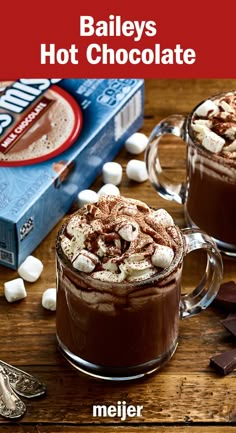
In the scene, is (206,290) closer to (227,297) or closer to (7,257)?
(227,297)

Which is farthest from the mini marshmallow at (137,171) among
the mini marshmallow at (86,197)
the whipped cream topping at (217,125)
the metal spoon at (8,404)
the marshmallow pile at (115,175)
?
the metal spoon at (8,404)

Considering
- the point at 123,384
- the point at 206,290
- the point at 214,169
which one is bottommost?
the point at 123,384

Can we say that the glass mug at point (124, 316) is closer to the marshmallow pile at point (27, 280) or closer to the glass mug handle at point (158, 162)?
the marshmallow pile at point (27, 280)

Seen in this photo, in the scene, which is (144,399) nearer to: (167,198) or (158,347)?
(158,347)

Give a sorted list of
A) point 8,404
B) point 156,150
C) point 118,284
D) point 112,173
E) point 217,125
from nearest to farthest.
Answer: point 118,284 → point 8,404 → point 217,125 → point 156,150 → point 112,173

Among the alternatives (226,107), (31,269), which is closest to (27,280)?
(31,269)

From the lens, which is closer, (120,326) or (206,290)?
(120,326)
